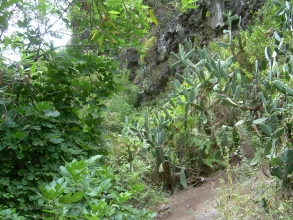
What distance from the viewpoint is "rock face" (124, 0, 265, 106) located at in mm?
9250

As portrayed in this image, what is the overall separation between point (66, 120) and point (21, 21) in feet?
3.07

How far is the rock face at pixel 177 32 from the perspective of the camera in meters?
9.25

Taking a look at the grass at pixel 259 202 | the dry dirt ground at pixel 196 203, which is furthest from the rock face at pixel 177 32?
the grass at pixel 259 202

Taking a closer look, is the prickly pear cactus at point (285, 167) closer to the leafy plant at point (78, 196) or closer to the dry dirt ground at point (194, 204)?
the dry dirt ground at point (194, 204)

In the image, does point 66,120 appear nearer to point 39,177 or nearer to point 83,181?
point 39,177

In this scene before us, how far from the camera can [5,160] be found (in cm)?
223

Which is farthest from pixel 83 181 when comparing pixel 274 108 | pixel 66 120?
pixel 274 108

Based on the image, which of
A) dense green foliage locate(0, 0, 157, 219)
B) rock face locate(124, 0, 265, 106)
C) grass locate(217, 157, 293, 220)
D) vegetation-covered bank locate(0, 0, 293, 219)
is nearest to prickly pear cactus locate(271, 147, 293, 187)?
vegetation-covered bank locate(0, 0, 293, 219)

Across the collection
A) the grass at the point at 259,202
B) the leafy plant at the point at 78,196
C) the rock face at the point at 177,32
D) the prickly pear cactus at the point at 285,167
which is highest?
the rock face at the point at 177,32

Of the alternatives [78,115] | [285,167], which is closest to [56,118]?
[78,115]

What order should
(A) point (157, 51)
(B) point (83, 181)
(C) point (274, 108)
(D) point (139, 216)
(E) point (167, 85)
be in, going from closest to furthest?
(B) point (83, 181) < (D) point (139, 216) < (C) point (274, 108) < (E) point (167, 85) < (A) point (157, 51)

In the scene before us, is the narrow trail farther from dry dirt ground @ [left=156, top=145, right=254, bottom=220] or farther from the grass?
the grass

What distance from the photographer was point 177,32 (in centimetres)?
1095

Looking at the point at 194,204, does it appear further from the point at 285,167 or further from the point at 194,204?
the point at 285,167
